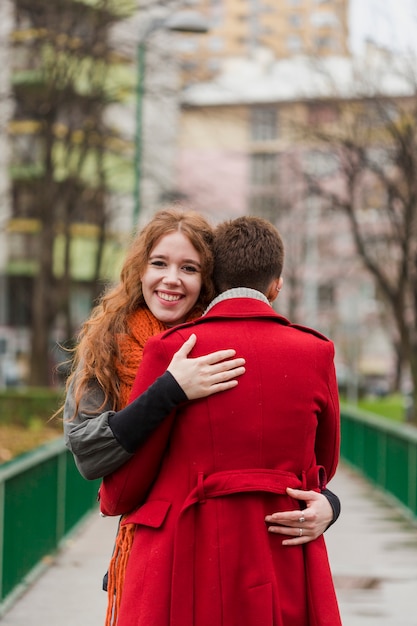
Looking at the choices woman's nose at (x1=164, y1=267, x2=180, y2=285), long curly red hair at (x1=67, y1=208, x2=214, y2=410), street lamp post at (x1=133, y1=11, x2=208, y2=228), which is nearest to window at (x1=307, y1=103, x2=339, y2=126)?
street lamp post at (x1=133, y1=11, x2=208, y2=228)

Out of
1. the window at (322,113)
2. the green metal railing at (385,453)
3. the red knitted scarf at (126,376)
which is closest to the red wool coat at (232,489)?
the red knitted scarf at (126,376)

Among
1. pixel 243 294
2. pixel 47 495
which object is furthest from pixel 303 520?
pixel 47 495

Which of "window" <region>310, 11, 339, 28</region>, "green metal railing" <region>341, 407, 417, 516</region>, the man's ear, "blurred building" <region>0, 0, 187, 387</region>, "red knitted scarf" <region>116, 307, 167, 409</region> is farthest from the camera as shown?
"window" <region>310, 11, 339, 28</region>

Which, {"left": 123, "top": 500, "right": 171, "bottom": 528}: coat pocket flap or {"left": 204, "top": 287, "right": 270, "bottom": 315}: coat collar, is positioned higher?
{"left": 204, "top": 287, "right": 270, "bottom": 315}: coat collar

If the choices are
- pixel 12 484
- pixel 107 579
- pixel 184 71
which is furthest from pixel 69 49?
pixel 107 579

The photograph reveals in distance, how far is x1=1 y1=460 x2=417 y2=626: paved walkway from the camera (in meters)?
7.73

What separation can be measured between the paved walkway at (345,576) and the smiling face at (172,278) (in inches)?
169

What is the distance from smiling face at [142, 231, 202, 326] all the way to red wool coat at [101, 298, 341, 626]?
20 cm

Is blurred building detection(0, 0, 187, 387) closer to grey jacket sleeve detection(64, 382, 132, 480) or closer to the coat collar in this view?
grey jacket sleeve detection(64, 382, 132, 480)

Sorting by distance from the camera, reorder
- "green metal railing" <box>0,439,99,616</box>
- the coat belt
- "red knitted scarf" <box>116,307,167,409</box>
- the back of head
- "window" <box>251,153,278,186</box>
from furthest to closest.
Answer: "window" <box>251,153,278,186</box> < "green metal railing" <box>0,439,99,616</box> < "red knitted scarf" <box>116,307,167,409</box> < the back of head < the coat belt

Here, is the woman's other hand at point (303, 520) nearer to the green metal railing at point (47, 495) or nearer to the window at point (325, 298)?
the green metal railing at point (47, 495)

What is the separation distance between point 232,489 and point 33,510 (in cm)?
572

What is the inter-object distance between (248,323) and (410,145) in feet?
53.2

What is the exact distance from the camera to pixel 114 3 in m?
21.3
